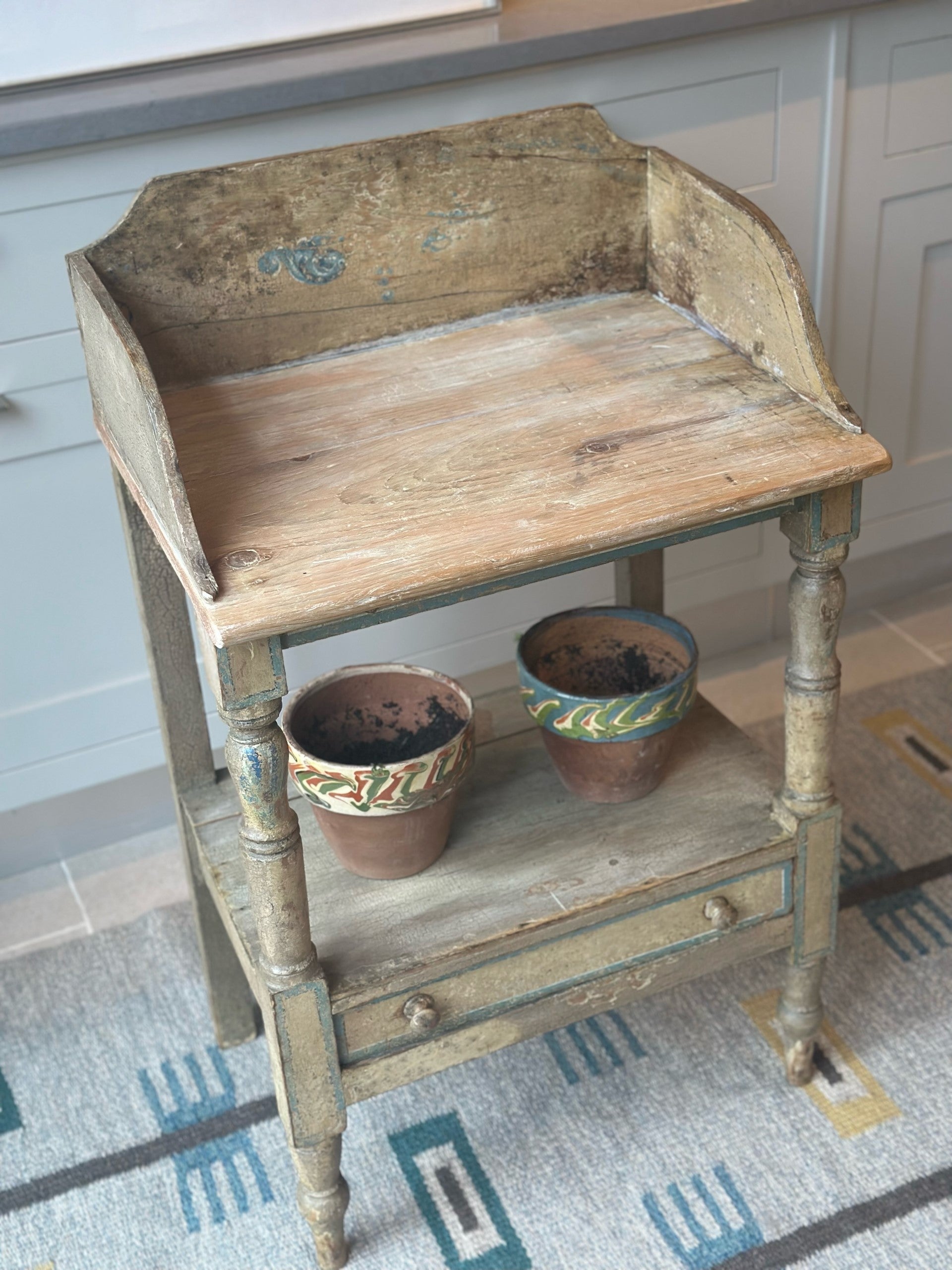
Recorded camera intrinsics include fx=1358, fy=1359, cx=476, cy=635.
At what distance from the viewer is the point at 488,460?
3.88ft

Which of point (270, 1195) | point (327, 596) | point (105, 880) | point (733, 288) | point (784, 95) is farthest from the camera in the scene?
point (105, 880)

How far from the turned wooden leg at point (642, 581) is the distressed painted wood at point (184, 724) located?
0.54 m

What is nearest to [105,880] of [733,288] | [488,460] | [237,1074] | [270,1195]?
[237,1074]

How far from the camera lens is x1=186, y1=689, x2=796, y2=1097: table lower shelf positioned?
130 centimetres

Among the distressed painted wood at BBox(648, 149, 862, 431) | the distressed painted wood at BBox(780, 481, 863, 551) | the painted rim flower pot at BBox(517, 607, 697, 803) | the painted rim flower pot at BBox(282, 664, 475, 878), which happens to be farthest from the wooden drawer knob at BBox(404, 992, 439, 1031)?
the distressed painted wood at BBox(648, 149, 862, 431)

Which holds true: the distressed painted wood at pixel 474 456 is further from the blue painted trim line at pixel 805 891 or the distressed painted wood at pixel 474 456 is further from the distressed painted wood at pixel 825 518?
the blue painted trim line at pixel 805 891

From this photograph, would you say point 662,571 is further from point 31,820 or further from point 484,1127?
point 31,820

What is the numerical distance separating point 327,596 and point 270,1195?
816mm

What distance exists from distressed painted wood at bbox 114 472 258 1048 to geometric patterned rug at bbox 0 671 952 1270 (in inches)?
3.0

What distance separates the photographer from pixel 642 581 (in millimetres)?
1697

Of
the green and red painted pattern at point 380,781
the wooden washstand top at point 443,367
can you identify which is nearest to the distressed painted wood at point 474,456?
the wooden washstand top at point 443,367

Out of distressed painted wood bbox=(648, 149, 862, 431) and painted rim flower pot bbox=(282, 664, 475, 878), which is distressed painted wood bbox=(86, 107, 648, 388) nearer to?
distressed painted wood bbox=(648, 149, 862, 431)

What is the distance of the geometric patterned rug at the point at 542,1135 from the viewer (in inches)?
56.4

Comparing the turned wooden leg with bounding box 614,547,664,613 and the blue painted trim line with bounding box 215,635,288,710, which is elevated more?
the blue painted trim line with bounding box 215,635,288,710
